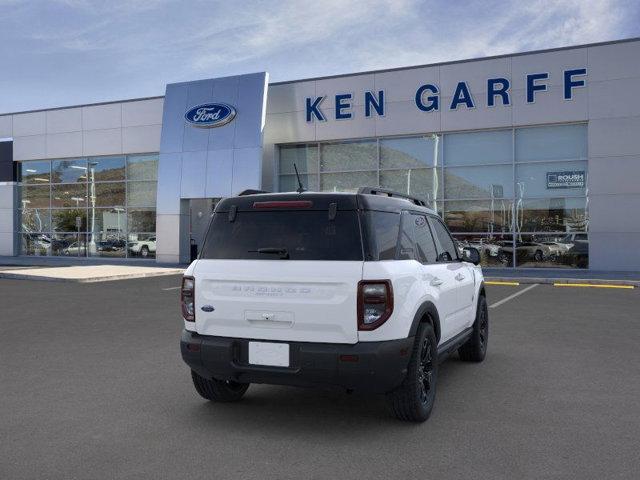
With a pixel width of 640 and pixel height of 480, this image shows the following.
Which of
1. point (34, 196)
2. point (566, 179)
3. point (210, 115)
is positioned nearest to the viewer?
point (566, 179)

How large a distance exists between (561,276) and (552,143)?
4.90 metres

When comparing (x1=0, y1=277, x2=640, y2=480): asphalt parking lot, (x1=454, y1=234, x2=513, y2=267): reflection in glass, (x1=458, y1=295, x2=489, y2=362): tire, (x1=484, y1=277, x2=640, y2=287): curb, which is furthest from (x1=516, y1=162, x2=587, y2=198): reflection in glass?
(x1=458, y1=295, x2=489, y2=362): tire

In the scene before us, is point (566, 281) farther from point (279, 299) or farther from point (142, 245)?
point (142, 245)

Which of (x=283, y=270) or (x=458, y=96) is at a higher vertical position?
(x=458, y=96)

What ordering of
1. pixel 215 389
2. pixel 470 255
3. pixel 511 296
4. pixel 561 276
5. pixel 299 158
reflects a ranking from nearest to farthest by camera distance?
pixel 215 389 < pixel 470 255 < pixel 511 296 < pixel 561 276 < pixel 299 158

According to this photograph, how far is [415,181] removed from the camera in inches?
877

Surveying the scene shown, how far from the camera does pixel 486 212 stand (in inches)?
830

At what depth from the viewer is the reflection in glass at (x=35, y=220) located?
1169 inches

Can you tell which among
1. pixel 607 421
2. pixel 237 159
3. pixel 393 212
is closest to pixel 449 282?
pixel 393 212

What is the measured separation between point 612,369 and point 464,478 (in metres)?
3.58

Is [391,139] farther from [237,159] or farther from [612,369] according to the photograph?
[612,369]

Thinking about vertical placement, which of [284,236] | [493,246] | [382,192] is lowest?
[493,246]

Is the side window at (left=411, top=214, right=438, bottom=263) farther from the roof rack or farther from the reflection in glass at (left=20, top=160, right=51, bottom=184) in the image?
the reflection in glass at (left=20, top=160, right=51, bottom=184)

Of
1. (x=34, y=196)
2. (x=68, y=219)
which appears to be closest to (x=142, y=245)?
(x=68, y=219)
